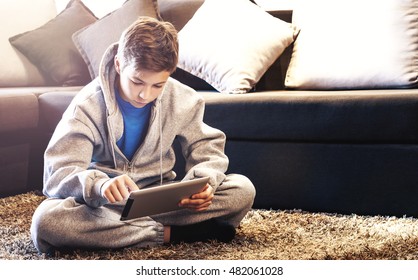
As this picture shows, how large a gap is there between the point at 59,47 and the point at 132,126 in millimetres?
1083

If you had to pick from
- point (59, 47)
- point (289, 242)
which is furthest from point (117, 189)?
point (59, 47)

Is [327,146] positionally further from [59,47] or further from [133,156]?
[59,47]

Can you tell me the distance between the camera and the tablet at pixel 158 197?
1182 mm

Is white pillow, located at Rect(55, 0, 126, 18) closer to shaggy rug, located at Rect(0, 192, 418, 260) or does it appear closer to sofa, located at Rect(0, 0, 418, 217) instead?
sofa, located at Rect(0, 0, 418, 217)

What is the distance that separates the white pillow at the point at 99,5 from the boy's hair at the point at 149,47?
128cm

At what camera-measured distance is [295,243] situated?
142cm

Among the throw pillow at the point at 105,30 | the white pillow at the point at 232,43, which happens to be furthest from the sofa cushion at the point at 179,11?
the white pillow at the point at 232,43

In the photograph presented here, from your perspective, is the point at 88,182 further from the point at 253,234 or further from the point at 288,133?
the point at 288,133

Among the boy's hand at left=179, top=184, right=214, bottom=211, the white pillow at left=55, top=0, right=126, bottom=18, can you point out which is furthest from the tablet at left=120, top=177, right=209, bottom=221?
the white pillow at left=55, top=0, right=126, bottom=18

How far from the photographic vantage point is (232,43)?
81.5 inches

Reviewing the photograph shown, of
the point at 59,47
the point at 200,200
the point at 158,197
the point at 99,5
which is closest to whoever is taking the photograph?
the point at 158,197

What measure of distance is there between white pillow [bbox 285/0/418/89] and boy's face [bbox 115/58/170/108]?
2.37ft

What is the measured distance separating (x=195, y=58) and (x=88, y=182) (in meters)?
0.88
